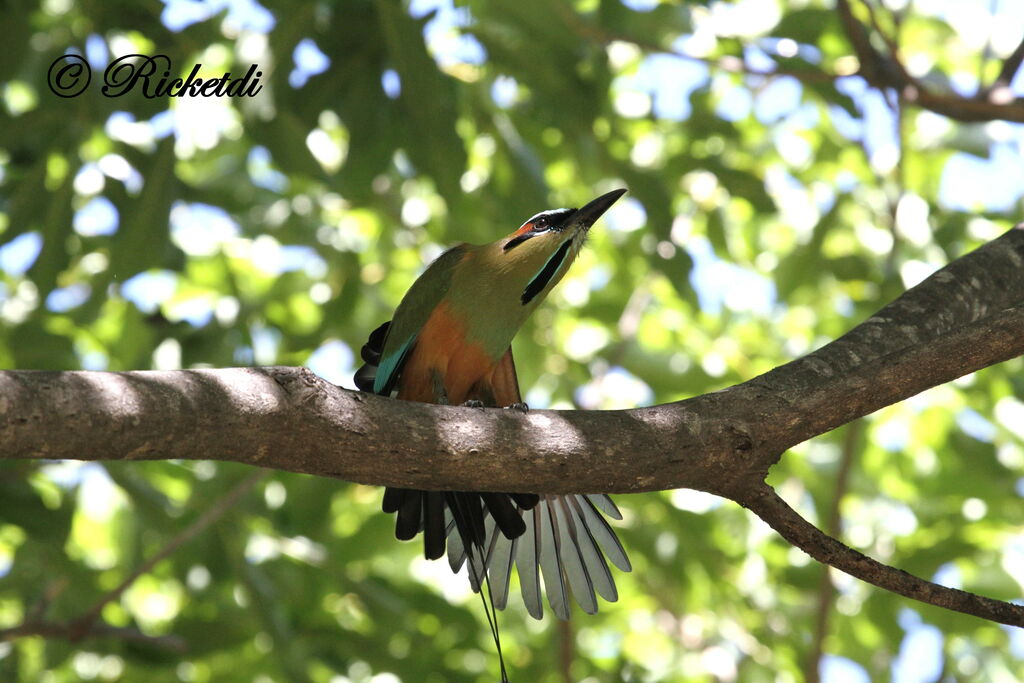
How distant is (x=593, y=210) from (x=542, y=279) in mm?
348

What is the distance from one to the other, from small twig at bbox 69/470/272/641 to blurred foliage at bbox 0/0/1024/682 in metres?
0.22

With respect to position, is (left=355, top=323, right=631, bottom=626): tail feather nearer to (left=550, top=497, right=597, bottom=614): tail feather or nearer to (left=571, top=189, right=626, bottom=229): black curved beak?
(left=550, top=497, right=597, bottom=614): tail feather

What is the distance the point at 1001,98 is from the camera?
3691 mm

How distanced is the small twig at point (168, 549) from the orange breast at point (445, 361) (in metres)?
0.83

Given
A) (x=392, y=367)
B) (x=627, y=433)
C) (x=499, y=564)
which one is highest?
(x=627, y=433)

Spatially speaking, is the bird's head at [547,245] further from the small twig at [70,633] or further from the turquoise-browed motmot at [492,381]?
the small twig at [70,633]

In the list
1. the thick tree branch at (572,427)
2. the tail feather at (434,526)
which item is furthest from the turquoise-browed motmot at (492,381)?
the thick tree branch at (572,427)

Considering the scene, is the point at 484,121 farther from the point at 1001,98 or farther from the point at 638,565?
the point at 638,565

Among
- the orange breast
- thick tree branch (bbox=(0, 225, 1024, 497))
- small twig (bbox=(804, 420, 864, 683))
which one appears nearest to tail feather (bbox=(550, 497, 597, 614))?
the orange breast

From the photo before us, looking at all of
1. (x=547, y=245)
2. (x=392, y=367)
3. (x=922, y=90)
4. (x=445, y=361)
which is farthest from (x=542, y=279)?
(x=922, y=90)

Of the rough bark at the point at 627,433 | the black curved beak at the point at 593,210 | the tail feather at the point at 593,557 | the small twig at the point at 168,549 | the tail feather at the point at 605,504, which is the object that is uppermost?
the rough bark at the point at 627,433

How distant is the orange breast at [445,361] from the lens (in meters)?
3.62

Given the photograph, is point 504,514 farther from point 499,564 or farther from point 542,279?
point 542,279

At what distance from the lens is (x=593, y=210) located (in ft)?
12.5
